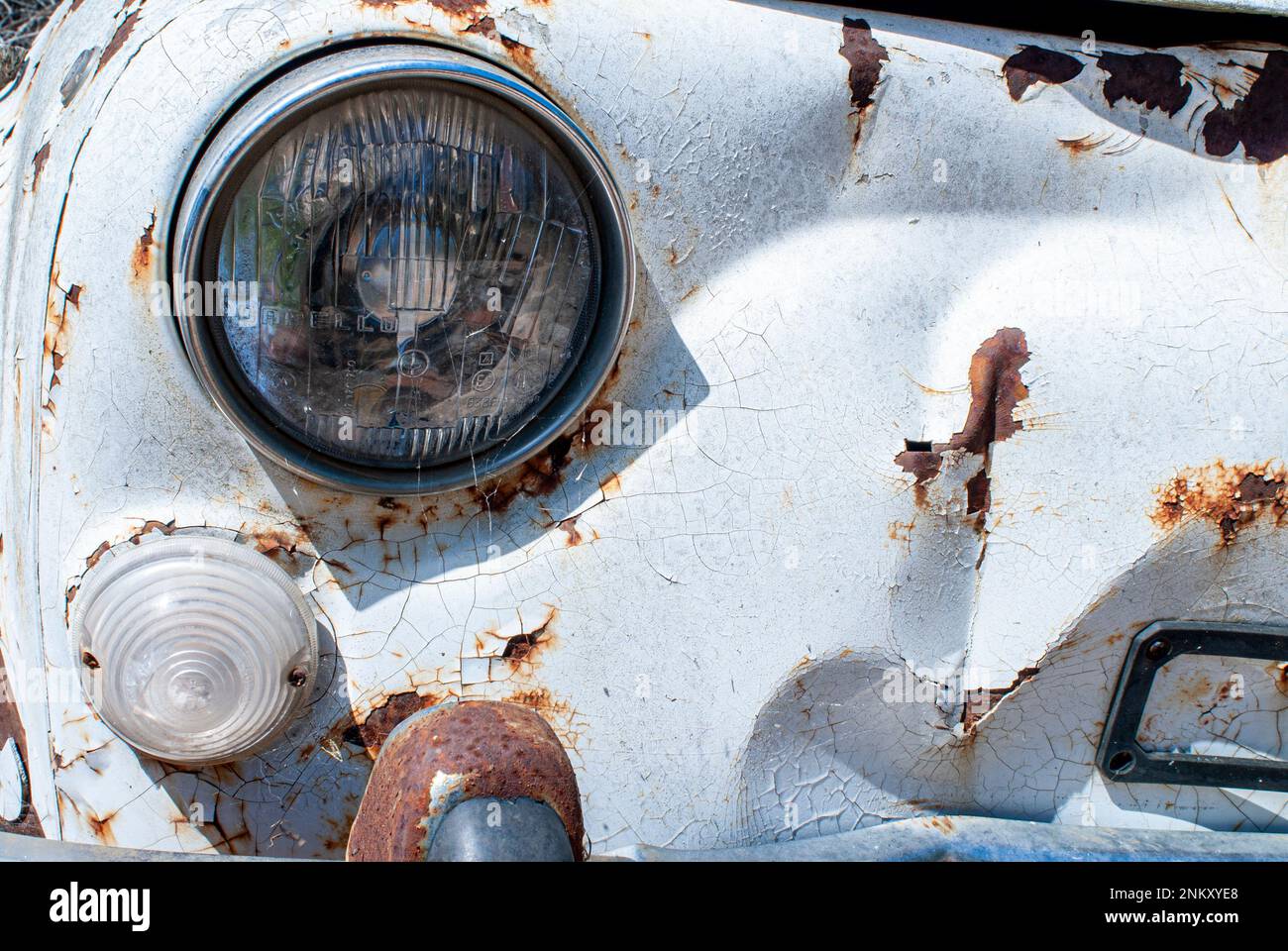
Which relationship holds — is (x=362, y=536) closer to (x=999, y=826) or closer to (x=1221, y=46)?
(x=999, y=826)

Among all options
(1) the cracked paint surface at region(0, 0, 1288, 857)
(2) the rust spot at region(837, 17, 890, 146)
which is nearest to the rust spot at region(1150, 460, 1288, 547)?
(1) the cracked paint surface at region(0, 0, 1288, 857)

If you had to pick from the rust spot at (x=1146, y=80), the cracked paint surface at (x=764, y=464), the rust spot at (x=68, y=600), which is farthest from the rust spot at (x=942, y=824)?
the rust spot at (x=68, y=600)

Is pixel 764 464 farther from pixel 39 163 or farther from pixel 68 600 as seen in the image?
pixel 39 163

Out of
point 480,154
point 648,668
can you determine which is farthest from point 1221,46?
point 648,668

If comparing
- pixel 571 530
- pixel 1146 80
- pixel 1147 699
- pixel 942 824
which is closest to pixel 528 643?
pixel 571 530

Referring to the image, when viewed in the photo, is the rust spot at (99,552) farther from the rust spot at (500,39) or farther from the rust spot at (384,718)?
the rust spot at (500,39)
